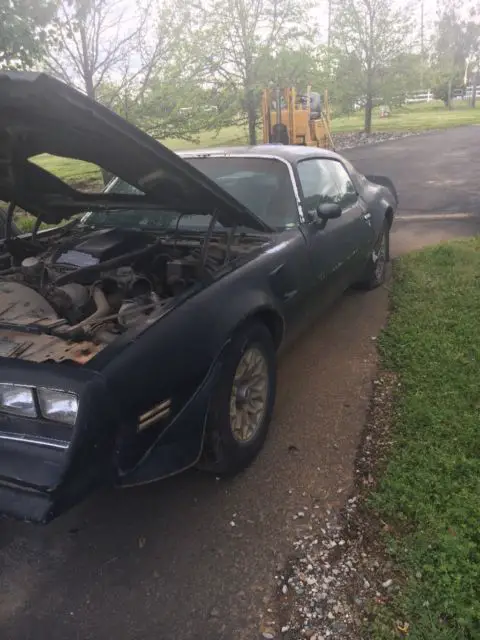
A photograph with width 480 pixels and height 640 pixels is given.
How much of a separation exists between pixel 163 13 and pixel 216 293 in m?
8.04

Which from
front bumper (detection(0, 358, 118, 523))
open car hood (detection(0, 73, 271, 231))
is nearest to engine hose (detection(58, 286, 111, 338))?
front bumper (detection(0, 358, 118, 523))

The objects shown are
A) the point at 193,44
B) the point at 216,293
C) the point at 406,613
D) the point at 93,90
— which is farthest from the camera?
the point at 193,44

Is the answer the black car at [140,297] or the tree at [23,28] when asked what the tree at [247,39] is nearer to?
the tree at [23,28]

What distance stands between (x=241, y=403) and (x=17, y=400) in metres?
1.18

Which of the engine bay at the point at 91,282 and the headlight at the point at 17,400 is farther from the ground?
the engine bay at the point at 91,282

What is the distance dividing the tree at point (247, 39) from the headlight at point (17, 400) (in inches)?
510

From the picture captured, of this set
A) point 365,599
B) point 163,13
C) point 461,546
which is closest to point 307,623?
point 365,599

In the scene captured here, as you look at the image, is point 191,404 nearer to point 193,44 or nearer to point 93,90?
point 93,90

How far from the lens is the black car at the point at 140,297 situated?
2.09 meters

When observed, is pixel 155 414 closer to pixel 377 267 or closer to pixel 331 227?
pixel 331 227

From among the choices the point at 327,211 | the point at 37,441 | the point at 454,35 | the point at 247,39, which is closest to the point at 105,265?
the point at 37,441

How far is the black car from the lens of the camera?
2.09m

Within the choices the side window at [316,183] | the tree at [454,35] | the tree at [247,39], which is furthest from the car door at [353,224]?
the tree at [454,35]

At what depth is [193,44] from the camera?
12070mm
